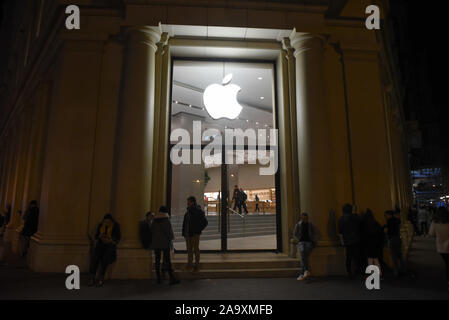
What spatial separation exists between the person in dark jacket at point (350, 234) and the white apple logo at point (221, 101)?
14.2 ft

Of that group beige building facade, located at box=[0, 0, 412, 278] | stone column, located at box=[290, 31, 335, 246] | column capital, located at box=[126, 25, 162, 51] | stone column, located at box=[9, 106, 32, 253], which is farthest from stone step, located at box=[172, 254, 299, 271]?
stone column, located at box=[9, 106, 32, 253]

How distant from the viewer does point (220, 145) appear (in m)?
9.09

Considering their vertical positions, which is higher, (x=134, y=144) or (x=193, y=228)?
(x=134, y=144)

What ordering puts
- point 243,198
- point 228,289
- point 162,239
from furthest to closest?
point 243,198, point 162,239, point 228,289

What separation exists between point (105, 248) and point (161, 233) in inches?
49.0

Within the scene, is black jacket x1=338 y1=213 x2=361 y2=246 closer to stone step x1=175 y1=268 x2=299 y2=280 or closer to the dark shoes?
stone step x1=175 y1=268 x2=299 y2=280

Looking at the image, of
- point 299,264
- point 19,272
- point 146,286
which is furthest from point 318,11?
point 19,272

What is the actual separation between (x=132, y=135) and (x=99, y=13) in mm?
3759

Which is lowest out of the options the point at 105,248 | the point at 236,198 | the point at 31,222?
the point at 105,248

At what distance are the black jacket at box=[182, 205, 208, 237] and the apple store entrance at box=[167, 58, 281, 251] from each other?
173cm

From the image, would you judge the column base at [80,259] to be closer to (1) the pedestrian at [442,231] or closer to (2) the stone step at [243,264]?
(2) the stone step at [243,264]

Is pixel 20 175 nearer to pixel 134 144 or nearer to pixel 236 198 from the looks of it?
pixel 134 144

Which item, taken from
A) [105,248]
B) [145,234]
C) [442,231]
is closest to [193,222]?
[145,234]
